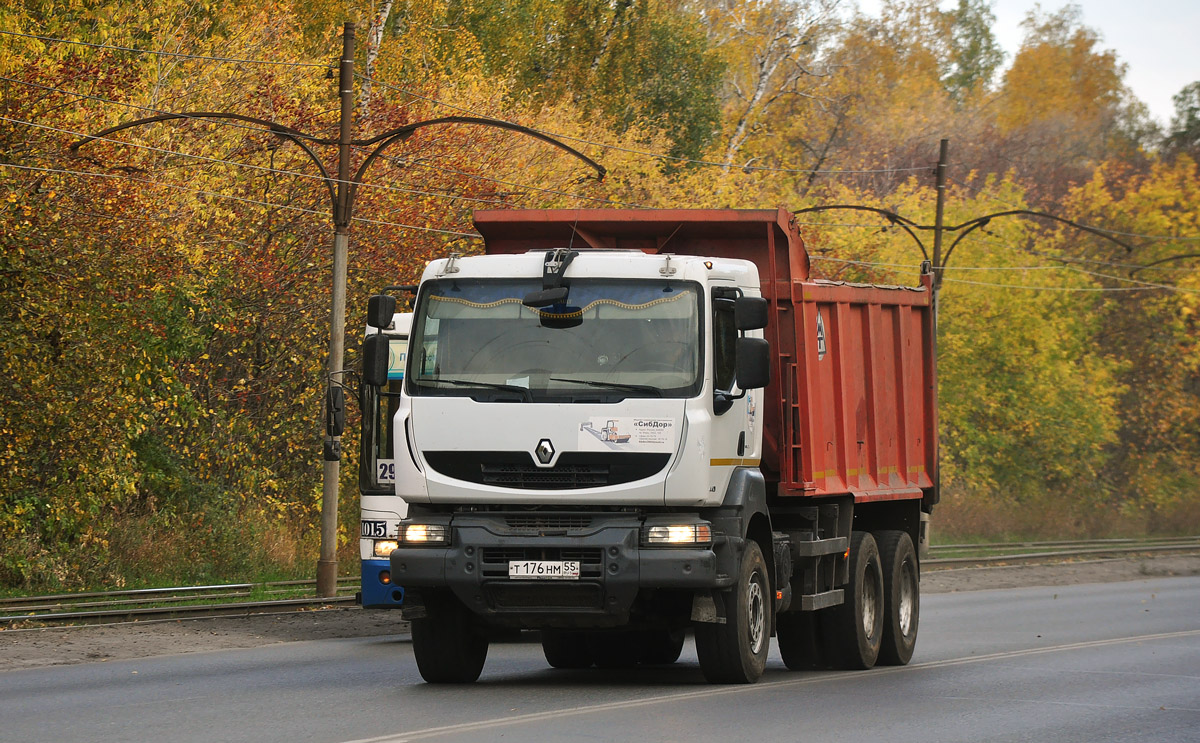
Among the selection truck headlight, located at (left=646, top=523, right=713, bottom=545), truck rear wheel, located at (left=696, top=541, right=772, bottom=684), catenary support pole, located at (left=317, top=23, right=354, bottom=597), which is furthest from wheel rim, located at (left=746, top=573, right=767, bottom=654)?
catenary support pole, located at (left=317, top=23, right=354, bottom=597)

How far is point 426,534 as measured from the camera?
12.3 m

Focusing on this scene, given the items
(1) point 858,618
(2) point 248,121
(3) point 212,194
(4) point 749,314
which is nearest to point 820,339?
(4) point 749,314

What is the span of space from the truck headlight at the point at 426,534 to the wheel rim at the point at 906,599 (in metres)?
5.39

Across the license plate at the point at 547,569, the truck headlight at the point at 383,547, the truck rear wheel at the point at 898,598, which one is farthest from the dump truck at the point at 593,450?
the truck headlight at the point at 383,547

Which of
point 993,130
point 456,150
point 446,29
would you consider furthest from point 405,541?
point 993,130

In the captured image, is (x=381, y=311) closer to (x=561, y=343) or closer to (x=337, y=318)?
(x=561, y=343)

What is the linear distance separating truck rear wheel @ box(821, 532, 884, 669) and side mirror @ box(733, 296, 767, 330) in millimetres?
3641

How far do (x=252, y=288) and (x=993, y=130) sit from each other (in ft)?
201

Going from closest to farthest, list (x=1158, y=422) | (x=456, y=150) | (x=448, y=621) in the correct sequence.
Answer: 1. (x=448, y=621)
2. (x=456, y=150)
3. (x=1158, y=422)

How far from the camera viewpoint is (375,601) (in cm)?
1775

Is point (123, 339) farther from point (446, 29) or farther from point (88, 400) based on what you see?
point (446, 29)

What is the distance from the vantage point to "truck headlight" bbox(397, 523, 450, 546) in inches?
483

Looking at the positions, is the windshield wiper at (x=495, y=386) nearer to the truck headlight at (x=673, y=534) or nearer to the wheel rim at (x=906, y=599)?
the truck headlight at (x=673, y=534)

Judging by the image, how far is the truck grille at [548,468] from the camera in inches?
471
